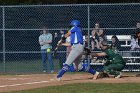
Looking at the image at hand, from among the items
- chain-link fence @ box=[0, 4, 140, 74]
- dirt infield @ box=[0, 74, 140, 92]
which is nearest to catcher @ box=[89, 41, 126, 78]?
dirt infield @ box=[0, 74, 140, 92]

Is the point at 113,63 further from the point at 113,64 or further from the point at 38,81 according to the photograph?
the point at 38,81

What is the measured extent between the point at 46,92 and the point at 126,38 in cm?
914

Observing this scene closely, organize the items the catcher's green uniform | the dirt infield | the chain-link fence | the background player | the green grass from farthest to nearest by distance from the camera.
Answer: the chain-link fence → the catcher's green uniform → the background player → the dirt infield → the green grass

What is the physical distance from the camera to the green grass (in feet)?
47.5

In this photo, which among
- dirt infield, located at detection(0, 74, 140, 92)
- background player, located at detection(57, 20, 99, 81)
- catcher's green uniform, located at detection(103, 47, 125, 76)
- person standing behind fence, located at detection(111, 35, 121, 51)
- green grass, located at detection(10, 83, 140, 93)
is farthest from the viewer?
person standing behind fence, located at detection(111, 35, 121, 51)

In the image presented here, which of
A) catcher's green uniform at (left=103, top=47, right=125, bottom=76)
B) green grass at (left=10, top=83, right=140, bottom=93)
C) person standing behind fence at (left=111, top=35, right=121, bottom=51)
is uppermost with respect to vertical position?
person standing behind fence at (left=111, top=35, right=121, bottom=51)

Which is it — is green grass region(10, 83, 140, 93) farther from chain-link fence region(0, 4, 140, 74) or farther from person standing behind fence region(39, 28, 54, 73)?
chain-link fence region(0, 4, 140, 74)

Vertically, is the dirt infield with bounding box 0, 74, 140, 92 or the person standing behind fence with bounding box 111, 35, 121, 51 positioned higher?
the person standing behind fence with bounding box 111, 35, 121, 51

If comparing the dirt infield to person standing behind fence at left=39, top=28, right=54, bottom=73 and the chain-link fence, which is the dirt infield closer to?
person standing behind fence at left=39, top=28, right=54, bottom=73

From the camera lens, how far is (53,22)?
24.4m

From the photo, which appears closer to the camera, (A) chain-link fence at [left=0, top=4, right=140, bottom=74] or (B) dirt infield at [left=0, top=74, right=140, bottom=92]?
(B) dirt infield at [left=0, top=74, right=140, bottom=92]

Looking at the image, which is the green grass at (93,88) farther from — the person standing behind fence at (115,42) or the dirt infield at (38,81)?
the person standing behind fence at (115,42)

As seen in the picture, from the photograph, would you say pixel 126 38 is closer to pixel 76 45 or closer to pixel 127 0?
pixel 76 45

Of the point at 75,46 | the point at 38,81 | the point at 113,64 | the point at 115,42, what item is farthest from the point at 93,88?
the point at 115,42
